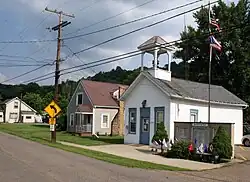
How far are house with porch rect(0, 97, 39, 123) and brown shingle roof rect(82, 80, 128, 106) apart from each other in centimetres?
5851

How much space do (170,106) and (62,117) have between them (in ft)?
88.7

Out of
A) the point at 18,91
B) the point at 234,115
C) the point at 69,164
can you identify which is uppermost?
the point at 18,91

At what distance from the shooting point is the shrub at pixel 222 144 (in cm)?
2125

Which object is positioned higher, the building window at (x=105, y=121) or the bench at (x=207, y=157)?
the building window at (x=105, y=121)

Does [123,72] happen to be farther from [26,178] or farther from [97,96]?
[26,178]

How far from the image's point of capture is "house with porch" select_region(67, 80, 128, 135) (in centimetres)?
4488

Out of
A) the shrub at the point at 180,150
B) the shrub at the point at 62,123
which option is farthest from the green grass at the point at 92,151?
the shrub at the point at 62,123

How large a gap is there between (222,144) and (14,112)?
291 feet

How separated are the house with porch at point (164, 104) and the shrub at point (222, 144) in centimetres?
Result: 522

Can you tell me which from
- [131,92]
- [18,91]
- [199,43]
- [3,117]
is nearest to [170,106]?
[131,92]

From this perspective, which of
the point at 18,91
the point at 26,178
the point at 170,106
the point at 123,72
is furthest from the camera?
the point at 18,91

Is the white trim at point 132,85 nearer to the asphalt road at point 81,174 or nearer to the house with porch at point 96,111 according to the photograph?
the house with porch at point 96,111

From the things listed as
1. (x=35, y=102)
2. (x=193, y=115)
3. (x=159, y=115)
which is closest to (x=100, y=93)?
(x=159, y=115)

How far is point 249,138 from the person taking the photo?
32.0m
